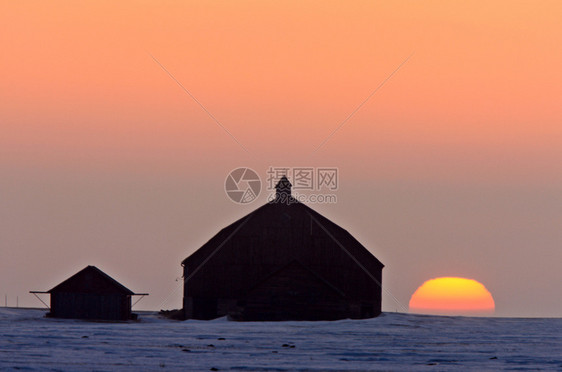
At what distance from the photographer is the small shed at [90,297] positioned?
64.2 metres

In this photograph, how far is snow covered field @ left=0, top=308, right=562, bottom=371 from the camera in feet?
86.7

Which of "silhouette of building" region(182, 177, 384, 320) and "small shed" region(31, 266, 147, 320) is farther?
"silhouette of building" region(182, 177, 384, 320)

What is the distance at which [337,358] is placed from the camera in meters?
29.4

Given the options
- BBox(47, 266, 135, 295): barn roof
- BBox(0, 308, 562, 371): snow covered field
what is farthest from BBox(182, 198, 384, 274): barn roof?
BBox(0, 308, 562, 371): snow covered field

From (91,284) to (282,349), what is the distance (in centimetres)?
3527

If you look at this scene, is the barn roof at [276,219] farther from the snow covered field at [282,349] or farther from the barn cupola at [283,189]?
the snow covered field at [282,349]

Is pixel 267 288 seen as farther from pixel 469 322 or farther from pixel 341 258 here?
pixel 469 322

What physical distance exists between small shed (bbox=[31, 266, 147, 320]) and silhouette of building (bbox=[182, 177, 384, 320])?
5.04 m

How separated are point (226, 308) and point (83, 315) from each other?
9.28m

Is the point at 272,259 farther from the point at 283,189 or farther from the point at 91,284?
the point at 91,284

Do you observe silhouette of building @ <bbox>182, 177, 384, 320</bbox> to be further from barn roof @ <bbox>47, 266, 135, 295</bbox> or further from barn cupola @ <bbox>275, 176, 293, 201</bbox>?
barn roof @ <bbox>47, 266, 135, 295</bbox>

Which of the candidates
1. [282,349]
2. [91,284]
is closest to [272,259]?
[91,284]

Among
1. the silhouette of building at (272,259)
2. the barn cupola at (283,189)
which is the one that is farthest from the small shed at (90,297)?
the barn cupola at (283,189)

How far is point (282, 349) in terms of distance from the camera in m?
31.9
